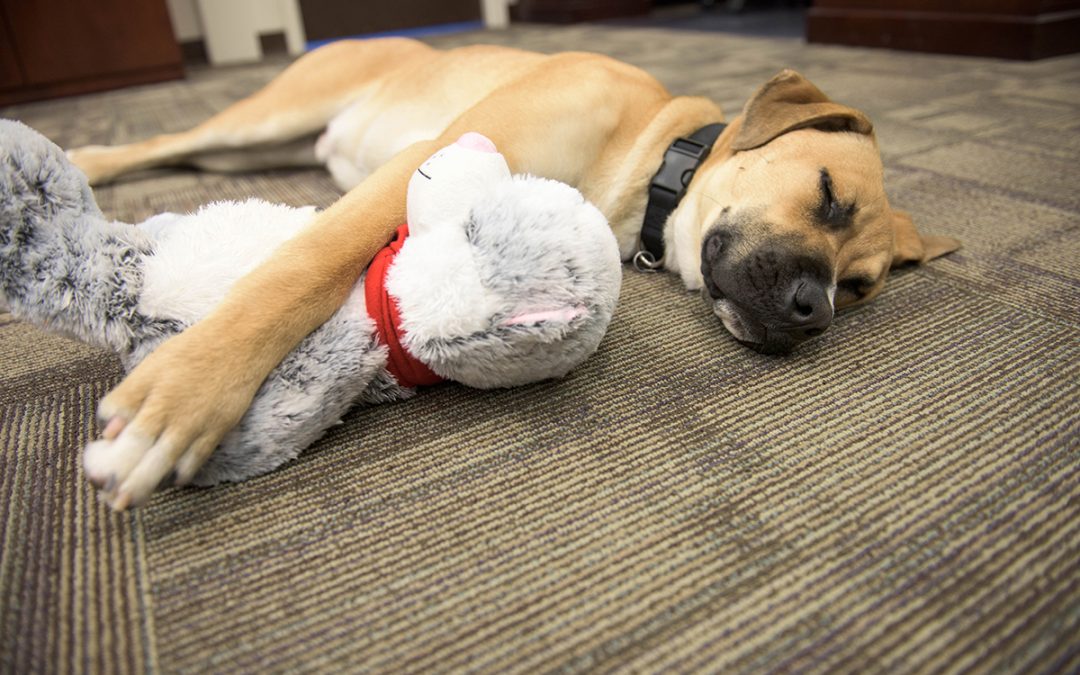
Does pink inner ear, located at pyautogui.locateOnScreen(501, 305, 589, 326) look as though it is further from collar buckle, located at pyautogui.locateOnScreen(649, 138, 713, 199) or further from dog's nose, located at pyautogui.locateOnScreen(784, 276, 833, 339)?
collar buckle, located at pyautogui.locateOnScreen(649, 138, 713, 199)

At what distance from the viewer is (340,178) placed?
2312mm

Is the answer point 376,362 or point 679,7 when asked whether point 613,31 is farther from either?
point 376,362

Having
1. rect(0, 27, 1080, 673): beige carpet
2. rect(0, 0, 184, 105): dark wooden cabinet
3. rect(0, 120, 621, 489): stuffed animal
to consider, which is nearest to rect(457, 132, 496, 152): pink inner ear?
rect(0, 120, 621, 489): stuffed animal

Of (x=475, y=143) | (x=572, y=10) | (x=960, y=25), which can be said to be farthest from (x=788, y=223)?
(x=572, y=10)

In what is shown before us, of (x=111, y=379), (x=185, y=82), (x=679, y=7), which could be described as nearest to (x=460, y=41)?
(x=185, y=82)

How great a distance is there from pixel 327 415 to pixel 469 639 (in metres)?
0.41

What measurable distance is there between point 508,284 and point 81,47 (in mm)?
5634

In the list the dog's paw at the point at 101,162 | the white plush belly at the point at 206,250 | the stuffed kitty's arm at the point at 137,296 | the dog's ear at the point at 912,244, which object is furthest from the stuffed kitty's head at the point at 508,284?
the dog's paw at the point at 101,162

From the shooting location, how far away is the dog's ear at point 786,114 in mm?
1486

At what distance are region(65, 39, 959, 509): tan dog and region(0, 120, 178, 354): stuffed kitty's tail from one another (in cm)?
15

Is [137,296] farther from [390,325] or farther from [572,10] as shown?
[572,10]

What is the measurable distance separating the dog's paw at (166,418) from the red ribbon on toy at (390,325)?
0.70 feet

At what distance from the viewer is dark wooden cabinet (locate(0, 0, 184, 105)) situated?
475 cm

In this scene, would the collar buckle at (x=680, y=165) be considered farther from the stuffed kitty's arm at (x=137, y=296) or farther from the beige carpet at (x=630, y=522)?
the stuffed kitty's arm at (x=137, y=296)
